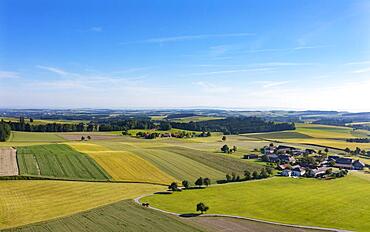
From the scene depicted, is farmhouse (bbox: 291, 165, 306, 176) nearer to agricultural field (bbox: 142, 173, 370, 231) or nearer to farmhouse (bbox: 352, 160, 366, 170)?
agricultural field (bbox: 142, 173, 370, 231)

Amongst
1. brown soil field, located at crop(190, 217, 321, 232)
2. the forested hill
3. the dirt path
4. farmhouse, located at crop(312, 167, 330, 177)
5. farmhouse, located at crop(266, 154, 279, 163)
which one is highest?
the forested hill

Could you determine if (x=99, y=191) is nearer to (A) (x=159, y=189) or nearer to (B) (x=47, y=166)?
(A) (x=159, y=189)

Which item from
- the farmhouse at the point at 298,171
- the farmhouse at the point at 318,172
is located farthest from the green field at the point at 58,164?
the farmhouse at the point at 318,172

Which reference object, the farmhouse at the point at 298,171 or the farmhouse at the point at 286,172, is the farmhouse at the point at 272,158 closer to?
the farmhouse at the point at 298,171

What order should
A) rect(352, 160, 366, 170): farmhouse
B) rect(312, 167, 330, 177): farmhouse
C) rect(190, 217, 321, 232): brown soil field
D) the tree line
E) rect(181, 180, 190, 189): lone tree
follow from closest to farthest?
1. rect(190, 217, 321, 232): brown soil field
2. rect(181, 180, 190, 189): lone tree
3. rect(312, 167, 330, 177): farmhouse
4. rect(352, 160, 366, 170): farmhouse
5. the tree line

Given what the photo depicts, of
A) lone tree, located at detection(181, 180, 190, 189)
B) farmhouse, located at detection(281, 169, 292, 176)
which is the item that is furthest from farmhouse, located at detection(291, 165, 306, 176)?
lone tree, located at detection(181, 180, 190, 189)
